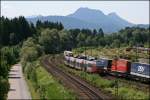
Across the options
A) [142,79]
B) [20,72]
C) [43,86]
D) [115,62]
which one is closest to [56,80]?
[43,86]

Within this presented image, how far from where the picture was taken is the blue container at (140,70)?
64.6 m

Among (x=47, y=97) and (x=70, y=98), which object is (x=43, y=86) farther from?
(x=70, y=98)

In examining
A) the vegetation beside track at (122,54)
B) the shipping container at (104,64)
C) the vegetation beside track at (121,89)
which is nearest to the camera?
the vegetation beside track at (121,89)

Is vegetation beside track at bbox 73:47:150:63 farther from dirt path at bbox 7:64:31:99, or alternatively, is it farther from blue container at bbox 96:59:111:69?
dirt path at bbox 7:64:31:99

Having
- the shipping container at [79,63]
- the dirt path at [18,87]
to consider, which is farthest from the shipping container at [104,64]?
the dirt path at [18,87]

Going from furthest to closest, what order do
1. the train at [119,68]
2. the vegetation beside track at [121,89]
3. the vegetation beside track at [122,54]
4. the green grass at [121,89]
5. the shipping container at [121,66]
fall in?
the vegetation beside track at [122,54], the shipping container at [121,66], the train at [119,68], the vegetation beside track at [121,89], the green grass at [121,89]

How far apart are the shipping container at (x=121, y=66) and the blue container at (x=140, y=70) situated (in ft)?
6.26

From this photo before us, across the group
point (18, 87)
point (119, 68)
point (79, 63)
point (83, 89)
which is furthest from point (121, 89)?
point (18, 87)

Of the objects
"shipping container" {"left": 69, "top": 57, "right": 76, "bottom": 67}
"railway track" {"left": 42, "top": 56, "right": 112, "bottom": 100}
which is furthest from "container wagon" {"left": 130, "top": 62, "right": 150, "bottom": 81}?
"shipping container" {"left": 69, "top": 57, "right": 76, "bottom": 67}

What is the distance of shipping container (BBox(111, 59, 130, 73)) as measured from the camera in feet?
240

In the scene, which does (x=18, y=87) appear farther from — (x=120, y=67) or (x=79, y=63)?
(x=120, y=67)

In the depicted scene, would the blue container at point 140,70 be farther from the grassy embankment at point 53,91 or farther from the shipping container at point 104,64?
the shipping container at point 104,64

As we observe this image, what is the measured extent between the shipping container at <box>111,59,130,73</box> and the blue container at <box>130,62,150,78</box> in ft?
6.26

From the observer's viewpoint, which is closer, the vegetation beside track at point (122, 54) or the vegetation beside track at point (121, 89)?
the vegetation beside track at point (121, 89)
